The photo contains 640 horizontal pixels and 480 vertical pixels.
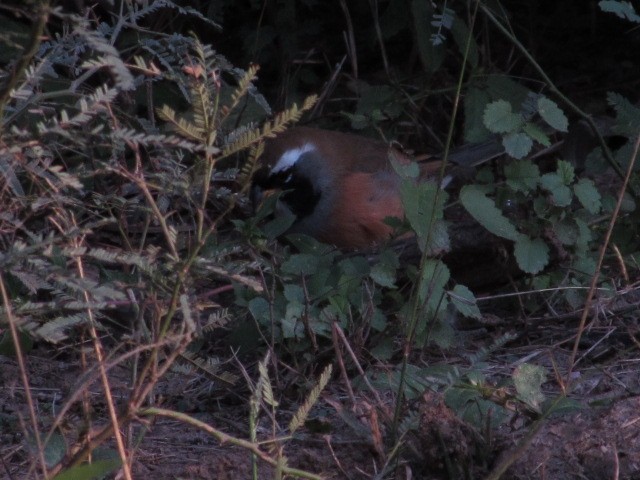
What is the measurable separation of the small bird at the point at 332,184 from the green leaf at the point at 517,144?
1.28m

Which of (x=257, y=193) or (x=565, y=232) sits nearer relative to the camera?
(x=565, y=232)

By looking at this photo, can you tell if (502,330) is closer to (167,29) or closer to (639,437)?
(639,437)

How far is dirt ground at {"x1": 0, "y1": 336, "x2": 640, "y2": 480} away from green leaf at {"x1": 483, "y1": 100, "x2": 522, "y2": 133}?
1.13 meters

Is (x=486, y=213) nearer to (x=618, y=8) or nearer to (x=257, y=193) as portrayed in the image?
(x=618, y=8)

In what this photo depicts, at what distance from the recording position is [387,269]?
3865mm

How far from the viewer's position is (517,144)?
13.5 feet

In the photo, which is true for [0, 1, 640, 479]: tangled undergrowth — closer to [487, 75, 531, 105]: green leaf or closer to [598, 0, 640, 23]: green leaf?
[487, 75, 531, 105]: green leaf

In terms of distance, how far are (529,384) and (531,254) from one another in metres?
1.19

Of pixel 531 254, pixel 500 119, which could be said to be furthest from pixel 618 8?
pixel 531 254

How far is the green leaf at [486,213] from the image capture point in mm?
3959

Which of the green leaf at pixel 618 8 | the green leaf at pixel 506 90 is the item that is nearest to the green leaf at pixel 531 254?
the green leaf at pixel 618 8

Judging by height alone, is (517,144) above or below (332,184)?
above

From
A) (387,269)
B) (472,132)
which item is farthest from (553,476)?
(472,132)

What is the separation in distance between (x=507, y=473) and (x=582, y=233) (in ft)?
5.04
